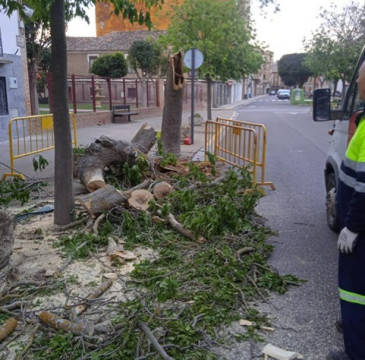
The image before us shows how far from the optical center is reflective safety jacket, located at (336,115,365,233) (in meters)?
2.44

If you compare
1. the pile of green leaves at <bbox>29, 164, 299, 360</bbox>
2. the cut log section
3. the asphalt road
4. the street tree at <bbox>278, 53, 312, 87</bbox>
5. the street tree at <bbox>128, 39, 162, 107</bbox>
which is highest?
the street tree at <bbox>278, 53, 312, 87</bbox>

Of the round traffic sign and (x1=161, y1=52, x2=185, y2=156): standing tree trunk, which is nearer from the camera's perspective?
(x1=161, y1=52, x2=185, y2=156): standing tree trunk

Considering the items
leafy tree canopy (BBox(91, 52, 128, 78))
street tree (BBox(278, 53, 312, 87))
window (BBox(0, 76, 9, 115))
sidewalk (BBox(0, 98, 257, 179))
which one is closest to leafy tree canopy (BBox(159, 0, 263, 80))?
sidewalk (BBox(0, 98, 257, 179))

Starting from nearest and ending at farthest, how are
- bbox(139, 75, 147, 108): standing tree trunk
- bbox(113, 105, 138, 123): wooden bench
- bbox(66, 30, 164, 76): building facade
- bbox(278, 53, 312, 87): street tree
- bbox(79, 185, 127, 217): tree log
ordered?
bbox(79, 185, 127, 217): tree log → bbox(113, 105, 138, 123): wooden bench → bbox(139, 75, 147, 108): standing tree trunk → bbox(66, 30, 164, 76): building facade → bbox(278, 53, 312, 87): street tree

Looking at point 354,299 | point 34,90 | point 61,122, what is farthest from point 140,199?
point 34,90

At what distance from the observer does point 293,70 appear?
3556 inches

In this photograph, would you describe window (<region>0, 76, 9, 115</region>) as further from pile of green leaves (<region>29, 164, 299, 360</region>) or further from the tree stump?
the tree stump

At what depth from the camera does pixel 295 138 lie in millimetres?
16469

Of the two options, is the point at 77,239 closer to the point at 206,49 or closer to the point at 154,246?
the point at 154,246

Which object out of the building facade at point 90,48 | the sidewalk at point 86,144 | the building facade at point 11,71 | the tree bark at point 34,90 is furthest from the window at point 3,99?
the building facade at point 90,48

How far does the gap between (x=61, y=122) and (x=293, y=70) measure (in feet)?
299

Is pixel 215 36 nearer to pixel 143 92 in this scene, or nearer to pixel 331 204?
pixel 143 92

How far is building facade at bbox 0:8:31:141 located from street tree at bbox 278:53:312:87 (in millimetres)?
81445

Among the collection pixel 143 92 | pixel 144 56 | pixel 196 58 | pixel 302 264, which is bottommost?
pixel 302 264
